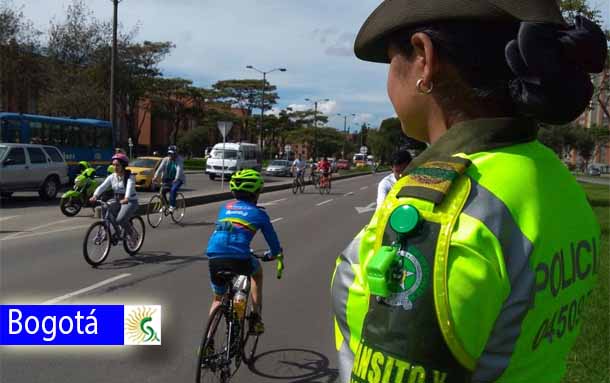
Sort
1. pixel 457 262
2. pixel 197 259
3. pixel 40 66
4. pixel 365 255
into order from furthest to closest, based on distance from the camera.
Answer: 1. pixel 40 66
2. pixel 197 259
3. pixel 365 255
4. pixel 457 262

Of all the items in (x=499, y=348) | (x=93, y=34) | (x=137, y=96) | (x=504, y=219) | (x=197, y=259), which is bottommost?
(x=197, y=259)

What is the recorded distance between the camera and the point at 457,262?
0.85m

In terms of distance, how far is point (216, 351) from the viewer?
3.89 meters

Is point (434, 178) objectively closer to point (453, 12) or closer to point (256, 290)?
point (453, 12)

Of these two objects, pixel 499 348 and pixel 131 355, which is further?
pixel 131 355

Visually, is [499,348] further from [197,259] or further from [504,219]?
[197,259]

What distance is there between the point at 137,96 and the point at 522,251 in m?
49.1

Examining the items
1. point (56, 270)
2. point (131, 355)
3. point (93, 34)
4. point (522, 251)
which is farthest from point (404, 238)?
point (93, 34)

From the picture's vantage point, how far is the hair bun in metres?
0.98

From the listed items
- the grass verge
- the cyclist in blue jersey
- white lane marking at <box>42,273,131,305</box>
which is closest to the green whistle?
the cyclist in blue jersey

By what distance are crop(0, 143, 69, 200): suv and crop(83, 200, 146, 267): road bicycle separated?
925 cm

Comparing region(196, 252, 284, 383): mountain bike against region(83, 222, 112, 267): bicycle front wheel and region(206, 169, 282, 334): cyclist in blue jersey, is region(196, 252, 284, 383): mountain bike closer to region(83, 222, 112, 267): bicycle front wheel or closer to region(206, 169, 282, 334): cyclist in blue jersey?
region(206, 169, 282, 334): cyclist in blue jersey

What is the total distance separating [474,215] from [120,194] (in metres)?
9.16

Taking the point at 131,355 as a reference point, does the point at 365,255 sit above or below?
above
